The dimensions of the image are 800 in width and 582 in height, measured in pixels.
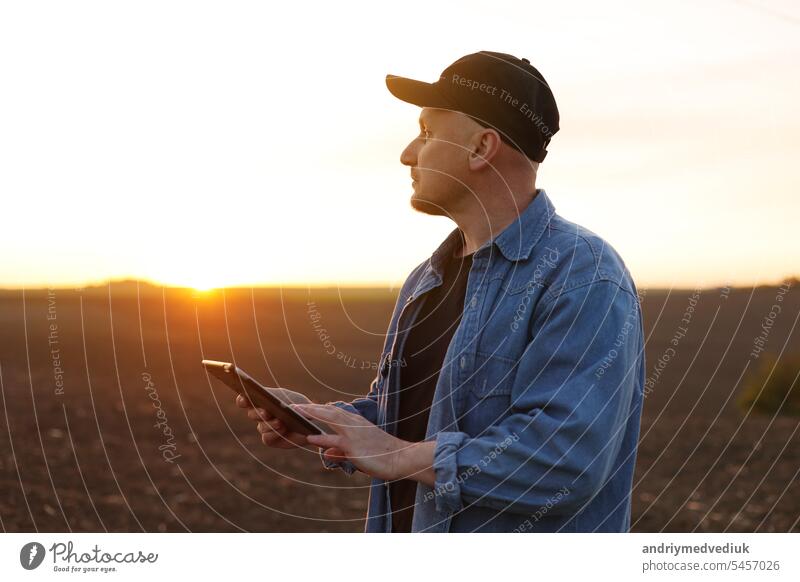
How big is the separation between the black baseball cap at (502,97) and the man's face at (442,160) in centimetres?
4

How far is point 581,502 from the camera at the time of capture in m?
2.74

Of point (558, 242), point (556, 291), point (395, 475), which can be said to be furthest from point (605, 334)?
point (395, 475)

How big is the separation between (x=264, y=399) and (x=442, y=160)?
95 cm

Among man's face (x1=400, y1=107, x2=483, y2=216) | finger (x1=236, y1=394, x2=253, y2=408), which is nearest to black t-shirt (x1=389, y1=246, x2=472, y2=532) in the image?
man's face (x1=400, y1=107, x2=483, y2=216)

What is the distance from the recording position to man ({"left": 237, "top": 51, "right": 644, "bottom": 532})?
8.53ft

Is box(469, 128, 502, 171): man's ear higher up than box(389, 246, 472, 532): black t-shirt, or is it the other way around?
box(469, 128, 502, 171): man's ear

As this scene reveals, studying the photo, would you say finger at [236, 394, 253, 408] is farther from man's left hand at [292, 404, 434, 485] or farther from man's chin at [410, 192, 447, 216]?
man's chin at [410, 192, 447, 216]

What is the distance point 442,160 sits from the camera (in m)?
2.95

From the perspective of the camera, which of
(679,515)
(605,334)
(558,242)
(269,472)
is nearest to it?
(605,334)

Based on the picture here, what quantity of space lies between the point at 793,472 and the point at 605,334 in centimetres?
941

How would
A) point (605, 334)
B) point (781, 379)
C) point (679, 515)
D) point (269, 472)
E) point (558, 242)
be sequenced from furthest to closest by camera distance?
point (781, 379) < point (269, 472) < point (679, 515) < point (558, 242) < point (605, 334)

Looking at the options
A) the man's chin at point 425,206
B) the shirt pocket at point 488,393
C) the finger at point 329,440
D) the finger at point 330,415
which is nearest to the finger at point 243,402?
the finger at point 330,415

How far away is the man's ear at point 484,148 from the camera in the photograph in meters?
2.90

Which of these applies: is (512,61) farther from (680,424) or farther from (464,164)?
(680,424)
